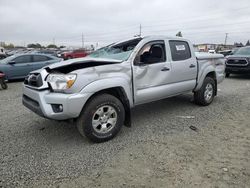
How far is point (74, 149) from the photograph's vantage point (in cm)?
355

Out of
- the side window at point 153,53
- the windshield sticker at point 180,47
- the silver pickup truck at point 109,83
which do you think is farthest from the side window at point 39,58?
the windshield sticker at point 180,47

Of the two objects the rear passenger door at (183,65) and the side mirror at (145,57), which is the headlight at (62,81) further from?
the rear passenger door at (183,65)

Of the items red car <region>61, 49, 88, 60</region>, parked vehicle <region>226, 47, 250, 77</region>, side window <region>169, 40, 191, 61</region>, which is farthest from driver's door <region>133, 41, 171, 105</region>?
red car <region>61, 49, 88, 60</region>

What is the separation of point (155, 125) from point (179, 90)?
43.5 inches

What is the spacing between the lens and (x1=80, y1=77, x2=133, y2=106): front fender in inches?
137

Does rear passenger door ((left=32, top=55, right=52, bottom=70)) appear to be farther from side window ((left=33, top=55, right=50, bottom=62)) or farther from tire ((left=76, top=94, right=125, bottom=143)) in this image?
tire ((left=76, top=94, right=125, bottom=143))

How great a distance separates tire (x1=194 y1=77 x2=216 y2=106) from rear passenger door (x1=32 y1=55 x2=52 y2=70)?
26.6ft

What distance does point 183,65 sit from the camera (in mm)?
5094

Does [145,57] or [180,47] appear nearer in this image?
[145,57]

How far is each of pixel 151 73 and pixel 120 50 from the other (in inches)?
32.3

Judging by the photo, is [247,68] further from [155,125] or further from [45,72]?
[45,72]

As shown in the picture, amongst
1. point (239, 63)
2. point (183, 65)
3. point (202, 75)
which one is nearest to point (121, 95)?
point (183, 65)

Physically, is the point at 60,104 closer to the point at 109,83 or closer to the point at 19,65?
the point at 109,83

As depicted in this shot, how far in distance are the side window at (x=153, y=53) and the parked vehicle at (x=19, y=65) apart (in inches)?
307
